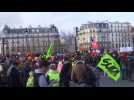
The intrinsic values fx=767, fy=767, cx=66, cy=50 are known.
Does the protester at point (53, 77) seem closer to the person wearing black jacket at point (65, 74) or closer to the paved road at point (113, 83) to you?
the person wearing black jacket at point (65, 74)

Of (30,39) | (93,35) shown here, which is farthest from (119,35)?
(30,39)

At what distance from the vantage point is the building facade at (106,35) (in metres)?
12.2

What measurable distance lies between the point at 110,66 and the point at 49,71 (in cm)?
113

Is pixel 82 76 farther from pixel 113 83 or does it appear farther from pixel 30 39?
pixel 30 39

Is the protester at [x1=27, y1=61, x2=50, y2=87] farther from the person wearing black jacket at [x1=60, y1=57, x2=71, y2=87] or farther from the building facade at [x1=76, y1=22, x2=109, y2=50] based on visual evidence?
the building facade at [x1=76, y1=22, x2=109, y2=50]

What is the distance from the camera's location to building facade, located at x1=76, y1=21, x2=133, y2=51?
12227 mm

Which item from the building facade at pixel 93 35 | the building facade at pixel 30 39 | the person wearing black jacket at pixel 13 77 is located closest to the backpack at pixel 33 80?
the person wearing black jacket at pixel 13 77

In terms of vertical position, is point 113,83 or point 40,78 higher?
point 40,78

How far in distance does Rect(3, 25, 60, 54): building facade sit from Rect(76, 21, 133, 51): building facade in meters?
0.45

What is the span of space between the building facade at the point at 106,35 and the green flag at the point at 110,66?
9.1 inches

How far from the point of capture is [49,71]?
1209cm

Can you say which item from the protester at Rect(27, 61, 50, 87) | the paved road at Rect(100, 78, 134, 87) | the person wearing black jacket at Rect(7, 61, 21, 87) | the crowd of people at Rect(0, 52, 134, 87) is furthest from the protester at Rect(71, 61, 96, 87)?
the person wearing black jacket at Rect(7, 61, 21, 87)
